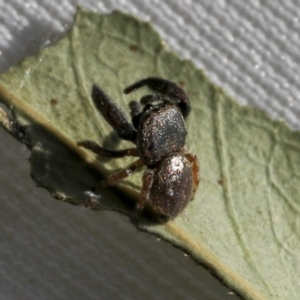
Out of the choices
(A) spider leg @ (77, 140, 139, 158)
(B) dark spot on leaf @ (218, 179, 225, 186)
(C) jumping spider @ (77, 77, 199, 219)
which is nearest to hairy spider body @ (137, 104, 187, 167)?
(C) jumping spider @ (77, 77, 199, 219)

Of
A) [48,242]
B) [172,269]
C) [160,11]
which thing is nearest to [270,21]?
[160,11]

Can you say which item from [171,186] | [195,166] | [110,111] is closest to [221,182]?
[195,166]

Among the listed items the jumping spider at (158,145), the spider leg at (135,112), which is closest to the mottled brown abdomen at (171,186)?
the jumping spider at (158,145)

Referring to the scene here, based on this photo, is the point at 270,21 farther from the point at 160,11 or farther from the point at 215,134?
the point at 215,134

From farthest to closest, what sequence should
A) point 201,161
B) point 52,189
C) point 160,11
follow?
point 160,11 → point 201,161 → point 52,189

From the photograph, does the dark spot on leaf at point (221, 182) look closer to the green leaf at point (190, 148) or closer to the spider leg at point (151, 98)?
the green leaf at point (190, 148)

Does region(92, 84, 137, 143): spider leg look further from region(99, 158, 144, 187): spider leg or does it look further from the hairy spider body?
region(99, 158, 144, 187): spider leg

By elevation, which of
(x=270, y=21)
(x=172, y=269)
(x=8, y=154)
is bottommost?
(x=172, y=269)
